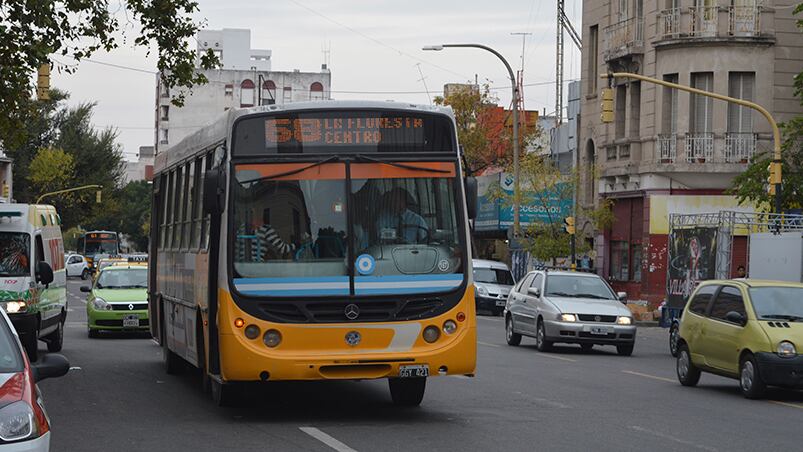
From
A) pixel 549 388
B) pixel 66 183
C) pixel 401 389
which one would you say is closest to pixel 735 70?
pixel 549 388

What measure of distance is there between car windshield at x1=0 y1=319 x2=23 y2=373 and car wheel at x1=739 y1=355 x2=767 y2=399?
10.7 m

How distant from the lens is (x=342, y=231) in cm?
1397

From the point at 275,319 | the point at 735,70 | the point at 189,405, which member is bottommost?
the point at 189,405

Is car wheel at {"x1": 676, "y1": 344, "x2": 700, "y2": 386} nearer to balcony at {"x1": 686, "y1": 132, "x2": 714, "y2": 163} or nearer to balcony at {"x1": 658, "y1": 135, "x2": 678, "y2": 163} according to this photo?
balcony at {"x1": 686, "y1": 132, "x2": 714, "y2": 163}

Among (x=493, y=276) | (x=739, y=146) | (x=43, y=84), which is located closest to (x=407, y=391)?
(x=43, y=84)

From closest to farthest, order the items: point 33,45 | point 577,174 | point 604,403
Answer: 1. point 604,403
2. point 33,45
3. point 577,174

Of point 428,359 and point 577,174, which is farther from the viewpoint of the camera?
point 577,174

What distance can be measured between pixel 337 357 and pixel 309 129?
2322 millimetres

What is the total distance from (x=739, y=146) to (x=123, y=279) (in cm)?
2285

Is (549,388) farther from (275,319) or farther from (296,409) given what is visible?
(275,319)

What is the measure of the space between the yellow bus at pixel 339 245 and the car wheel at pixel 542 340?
12903 mm

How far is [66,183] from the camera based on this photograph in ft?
289

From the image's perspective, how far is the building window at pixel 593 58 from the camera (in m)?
53.7

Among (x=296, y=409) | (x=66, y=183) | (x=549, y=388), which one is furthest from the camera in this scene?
(x=66, y=183)
